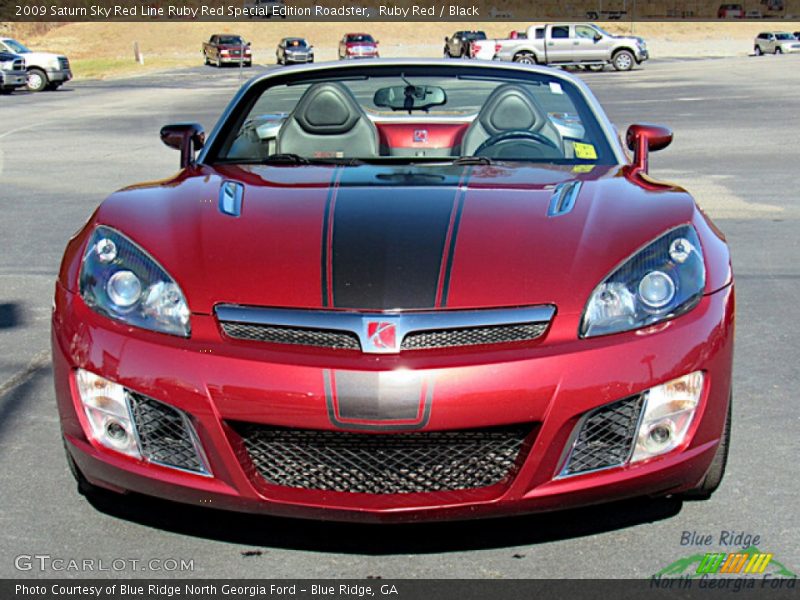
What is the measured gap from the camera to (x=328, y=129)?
17.9 ft

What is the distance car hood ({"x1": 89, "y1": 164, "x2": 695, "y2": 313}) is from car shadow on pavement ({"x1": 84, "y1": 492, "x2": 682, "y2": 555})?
683mm

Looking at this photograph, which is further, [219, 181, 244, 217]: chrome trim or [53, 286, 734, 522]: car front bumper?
[219, 181, 244, 217]: chrome trim

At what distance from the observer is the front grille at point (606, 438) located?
3320mm

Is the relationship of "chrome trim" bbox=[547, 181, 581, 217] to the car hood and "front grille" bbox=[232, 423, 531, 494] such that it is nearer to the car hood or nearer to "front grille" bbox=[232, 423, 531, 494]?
the car hood

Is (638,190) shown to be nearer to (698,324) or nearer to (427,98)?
(698,324)

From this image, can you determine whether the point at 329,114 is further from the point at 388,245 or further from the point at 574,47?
the point at 574,47

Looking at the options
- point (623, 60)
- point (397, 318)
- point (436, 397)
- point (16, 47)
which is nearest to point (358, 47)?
point (623, 60)

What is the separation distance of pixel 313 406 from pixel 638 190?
1595 millimetres

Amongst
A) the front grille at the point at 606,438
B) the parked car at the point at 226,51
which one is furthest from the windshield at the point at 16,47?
the front grille at the point at 606,438

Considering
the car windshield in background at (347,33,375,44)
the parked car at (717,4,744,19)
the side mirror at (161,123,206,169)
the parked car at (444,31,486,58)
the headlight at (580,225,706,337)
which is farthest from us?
the parked car at (717,4,744,19)

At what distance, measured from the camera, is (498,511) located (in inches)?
130

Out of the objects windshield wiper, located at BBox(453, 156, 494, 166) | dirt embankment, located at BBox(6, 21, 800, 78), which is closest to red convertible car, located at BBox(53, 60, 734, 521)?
windshield wiper, located at BBox(453, 156, 494, 166)

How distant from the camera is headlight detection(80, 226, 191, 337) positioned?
3.50 m

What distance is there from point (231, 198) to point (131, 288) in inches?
26.9
